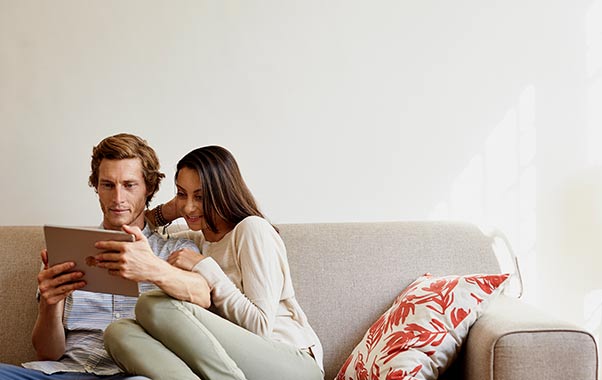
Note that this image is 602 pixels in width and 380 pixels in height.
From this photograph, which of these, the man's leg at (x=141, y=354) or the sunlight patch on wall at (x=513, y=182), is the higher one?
the sunlight patch on wall at (x=513, y=182)

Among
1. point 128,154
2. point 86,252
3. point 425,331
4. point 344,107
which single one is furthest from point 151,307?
point 344,107

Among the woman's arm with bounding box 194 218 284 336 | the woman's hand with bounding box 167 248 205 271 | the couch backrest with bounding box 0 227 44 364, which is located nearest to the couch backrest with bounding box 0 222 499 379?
the couch backrest with bounding box 0 227 44 364

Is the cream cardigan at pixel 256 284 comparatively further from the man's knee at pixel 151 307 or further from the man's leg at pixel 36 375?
the man's leg at pixel 36 375

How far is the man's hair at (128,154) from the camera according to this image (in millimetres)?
2268

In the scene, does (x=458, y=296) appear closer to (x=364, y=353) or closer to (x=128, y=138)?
(x=364, y=353)

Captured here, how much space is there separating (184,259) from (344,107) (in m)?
1.01

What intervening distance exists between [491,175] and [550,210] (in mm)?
252

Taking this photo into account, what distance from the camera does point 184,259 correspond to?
2.10 m

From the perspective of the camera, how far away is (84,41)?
2.77 metres

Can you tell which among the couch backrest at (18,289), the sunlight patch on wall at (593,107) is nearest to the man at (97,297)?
the couch backrest at (18,289)

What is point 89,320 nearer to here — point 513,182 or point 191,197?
point 191,197

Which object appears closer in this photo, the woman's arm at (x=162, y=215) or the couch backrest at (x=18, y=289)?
the couch backrest at (x=18, y=289)

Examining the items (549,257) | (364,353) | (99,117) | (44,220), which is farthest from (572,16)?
(44,220)

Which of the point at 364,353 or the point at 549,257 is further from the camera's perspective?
the point at 549,257
